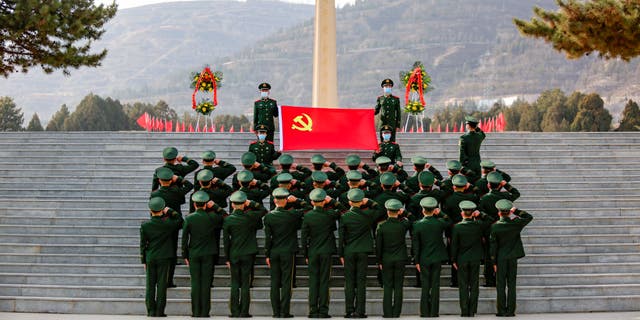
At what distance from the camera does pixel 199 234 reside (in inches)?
451

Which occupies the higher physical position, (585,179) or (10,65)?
(10,65)

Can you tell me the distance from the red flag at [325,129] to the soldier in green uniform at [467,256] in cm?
A: 696

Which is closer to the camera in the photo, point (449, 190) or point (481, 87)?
point (449, 190)

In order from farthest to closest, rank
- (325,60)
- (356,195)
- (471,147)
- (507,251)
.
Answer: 1. (325,60)
2. (471,147)
3. (507,251)
4. (356,195)

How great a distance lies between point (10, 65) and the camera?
65.3 feet

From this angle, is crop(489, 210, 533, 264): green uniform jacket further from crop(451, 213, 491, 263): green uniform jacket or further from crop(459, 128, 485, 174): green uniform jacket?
crop(459, 128, 485, 174): green uniform jacket

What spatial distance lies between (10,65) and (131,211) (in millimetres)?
6968

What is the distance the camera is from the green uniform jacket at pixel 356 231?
11.4m

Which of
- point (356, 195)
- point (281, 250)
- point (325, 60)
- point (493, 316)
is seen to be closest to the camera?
point (356, 195)

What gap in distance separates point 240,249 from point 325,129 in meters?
7.36

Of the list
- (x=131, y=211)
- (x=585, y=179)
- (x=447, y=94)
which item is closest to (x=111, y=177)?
(x=131, y=211)

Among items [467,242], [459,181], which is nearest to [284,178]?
[459,181]

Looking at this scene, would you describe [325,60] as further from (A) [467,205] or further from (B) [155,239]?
(B) [155,239]

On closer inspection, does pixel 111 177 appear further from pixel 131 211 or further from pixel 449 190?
pixel 449 190
